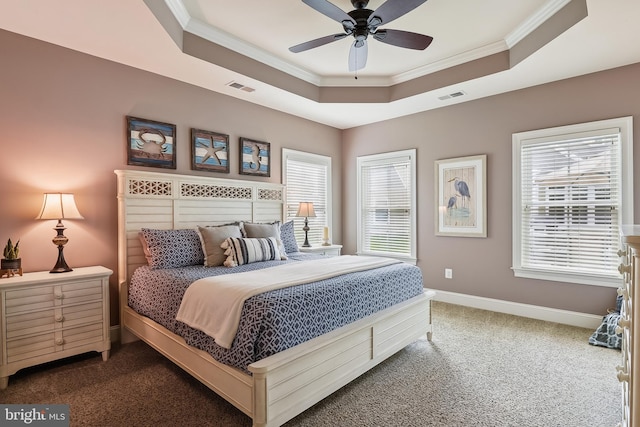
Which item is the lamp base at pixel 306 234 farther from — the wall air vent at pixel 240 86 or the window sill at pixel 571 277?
the window sill at pixel 571 277

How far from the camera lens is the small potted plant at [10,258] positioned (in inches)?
97.7

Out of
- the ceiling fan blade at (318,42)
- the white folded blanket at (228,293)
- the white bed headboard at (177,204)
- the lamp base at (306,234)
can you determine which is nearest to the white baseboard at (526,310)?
the lamp base at (306,234)

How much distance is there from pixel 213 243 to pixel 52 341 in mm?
1386

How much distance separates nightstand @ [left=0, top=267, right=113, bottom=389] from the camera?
2350mm

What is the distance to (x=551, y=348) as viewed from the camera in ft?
9.82

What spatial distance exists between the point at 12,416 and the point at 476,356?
10.7ft

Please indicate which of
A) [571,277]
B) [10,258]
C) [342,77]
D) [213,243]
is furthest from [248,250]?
[571,277]

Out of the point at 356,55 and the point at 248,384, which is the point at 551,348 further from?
the point at 356,55

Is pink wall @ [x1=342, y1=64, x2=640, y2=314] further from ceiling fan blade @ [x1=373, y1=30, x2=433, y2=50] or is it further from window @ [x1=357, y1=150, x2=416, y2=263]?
ceiling fan blade @ [x1=373, y1=30, x2=433, y2=50]

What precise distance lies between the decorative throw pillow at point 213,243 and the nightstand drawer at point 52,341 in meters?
1.00

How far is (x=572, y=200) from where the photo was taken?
141 inches

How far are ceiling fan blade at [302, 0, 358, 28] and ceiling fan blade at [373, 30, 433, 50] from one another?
0.25 metres

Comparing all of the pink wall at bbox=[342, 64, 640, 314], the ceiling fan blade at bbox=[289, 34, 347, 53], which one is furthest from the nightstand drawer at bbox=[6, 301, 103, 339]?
the pink wall at bbox=[342, 64, 640, 314]

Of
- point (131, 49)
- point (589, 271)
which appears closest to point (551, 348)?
point (589, 271)
